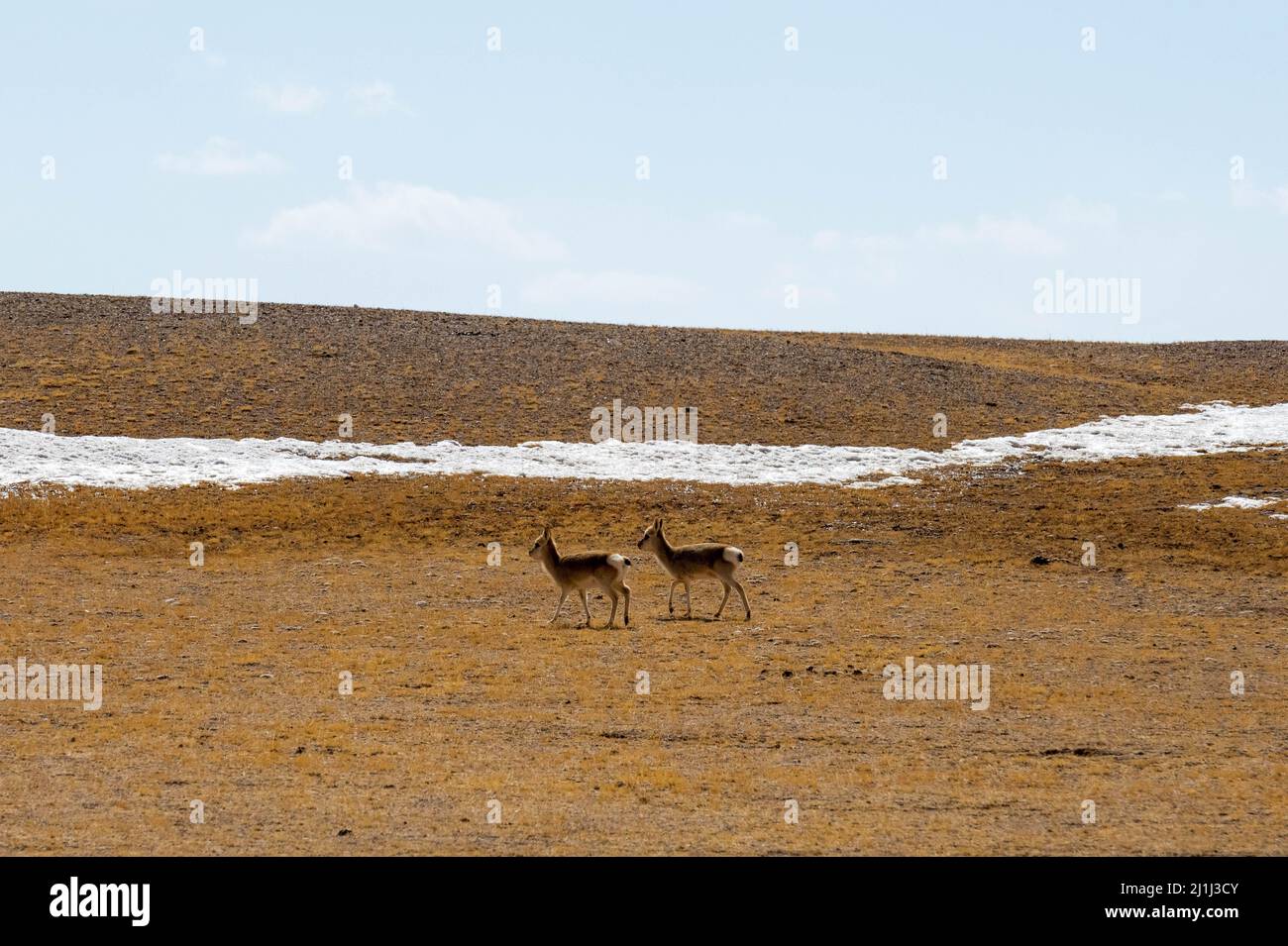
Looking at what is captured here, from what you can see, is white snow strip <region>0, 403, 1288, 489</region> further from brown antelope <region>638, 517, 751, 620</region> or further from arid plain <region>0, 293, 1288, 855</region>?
brown antelope <region>638, 517, 751, 620</region>

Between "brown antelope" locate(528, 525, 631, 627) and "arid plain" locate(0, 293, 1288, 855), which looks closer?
"arid plain" locate(0, 293, 1288, 855)

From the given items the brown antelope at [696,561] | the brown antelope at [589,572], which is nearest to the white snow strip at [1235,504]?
the brown antelope at [696,561]

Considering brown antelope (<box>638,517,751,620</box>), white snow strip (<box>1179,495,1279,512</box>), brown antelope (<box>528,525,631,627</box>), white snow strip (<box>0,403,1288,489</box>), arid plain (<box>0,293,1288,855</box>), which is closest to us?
arid plain (<box>0,293,1288,855</box>)

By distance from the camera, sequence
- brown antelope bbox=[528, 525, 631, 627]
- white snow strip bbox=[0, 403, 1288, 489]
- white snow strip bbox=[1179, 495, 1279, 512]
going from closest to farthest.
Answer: brown antelope bbox=[528, 525, 631, 627]
white snow strip bbox=[1179, 495, 1279, 512]
white snow strip bbox=[0, 403, 1288, 489]

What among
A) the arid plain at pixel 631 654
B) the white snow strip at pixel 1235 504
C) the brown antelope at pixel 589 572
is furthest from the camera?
the white snow strip at pixel 1235 504

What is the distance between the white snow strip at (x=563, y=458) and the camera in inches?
1615

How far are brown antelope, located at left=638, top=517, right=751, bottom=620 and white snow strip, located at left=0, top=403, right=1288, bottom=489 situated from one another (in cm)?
1678

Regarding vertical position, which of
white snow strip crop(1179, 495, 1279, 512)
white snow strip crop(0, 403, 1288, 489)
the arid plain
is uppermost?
white snow strip crop(0, 403, 1288, 489)

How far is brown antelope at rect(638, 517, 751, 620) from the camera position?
24359 mm

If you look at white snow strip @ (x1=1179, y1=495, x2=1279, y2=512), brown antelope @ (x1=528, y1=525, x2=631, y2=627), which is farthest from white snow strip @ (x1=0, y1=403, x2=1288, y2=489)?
brown antelope @ (x1=528, y1=525, x2=631, y2=627)

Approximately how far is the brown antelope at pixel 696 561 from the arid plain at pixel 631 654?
71 centimetres

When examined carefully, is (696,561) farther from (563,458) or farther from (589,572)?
(563,458)

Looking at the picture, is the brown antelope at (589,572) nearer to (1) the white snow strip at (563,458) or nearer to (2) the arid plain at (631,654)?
(2) the arid plain at (631,654)
